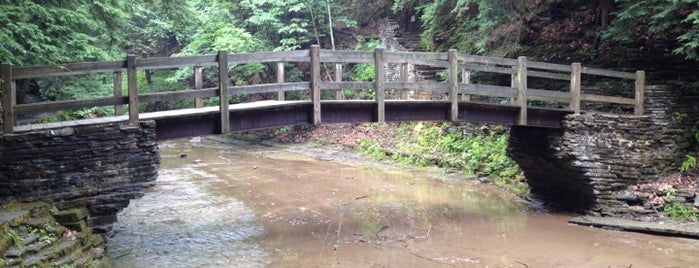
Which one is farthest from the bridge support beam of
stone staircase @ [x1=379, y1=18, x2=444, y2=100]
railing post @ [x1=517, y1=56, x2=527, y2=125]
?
stone staircase @ [x1=379, y1=18, x2=444, y2=100]

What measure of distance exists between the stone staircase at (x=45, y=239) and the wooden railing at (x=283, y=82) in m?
1.23

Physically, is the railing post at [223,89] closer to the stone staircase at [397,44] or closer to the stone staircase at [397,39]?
the stone staircase at [397,44]

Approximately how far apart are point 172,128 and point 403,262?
4.33 m

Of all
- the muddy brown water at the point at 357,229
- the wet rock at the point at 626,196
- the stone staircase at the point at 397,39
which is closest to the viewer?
the muddy brown water at the point at 357,229

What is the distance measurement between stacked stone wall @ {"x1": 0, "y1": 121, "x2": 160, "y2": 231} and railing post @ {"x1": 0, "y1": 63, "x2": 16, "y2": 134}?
0.50 ft

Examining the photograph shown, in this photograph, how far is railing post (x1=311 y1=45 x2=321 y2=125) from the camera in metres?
9.75

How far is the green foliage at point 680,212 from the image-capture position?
10.5 m

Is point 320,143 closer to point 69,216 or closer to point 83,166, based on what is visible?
point 83,166

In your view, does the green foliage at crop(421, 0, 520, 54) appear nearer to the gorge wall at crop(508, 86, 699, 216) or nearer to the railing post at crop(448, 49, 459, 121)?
the gorge wall at crop(508, 86, 699, 216)

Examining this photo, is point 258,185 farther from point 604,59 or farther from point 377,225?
point 604,59

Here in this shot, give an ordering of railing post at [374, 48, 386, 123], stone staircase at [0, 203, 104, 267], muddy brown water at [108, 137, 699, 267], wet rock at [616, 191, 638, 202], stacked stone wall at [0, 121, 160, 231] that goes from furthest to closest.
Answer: wet rock at [616, 191, 638, 202]
railing post at [374, 48, 386, 123]
muddy brown water at [108, 137, 699, 267]
stacked stone wall at [0, 121, 160, 231]
stone staircase at [0, 203, 104, 267]

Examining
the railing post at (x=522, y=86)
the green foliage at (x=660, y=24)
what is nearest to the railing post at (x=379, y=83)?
the railing post at (x=522, y=86)

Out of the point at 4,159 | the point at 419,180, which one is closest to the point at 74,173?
the point at 4,159

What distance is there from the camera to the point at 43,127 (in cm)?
802
